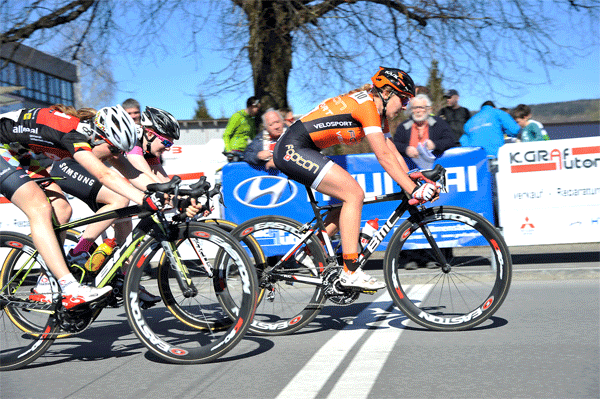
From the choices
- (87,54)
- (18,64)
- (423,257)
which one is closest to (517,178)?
(423,257)

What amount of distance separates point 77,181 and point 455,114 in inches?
235

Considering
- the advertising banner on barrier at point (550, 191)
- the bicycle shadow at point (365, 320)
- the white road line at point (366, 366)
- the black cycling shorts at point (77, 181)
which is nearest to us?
the white road line at point (366, 366)

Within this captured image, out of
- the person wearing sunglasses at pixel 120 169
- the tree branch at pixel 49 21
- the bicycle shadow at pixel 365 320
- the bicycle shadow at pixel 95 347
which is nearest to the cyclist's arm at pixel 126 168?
the person wearing sunglasses at pixel 120 169

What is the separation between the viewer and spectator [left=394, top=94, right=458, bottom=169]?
7.80m

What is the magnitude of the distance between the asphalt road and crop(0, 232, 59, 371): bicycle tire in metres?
0.14

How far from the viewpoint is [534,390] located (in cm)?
354

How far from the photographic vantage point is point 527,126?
9.23 m

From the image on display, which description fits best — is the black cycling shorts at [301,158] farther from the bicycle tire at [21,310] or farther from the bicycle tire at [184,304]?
the bicycle tire at [21,310]

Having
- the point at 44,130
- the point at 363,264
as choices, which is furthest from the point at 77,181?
the point at 363,264

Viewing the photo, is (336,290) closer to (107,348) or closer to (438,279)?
(438,279)

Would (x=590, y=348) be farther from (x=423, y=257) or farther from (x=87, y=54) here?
(x=87, y=54)

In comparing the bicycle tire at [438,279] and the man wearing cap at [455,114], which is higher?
the man wearing cap at [455,114]

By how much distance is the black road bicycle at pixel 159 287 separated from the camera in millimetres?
4234

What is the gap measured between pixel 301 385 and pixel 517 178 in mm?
5039
